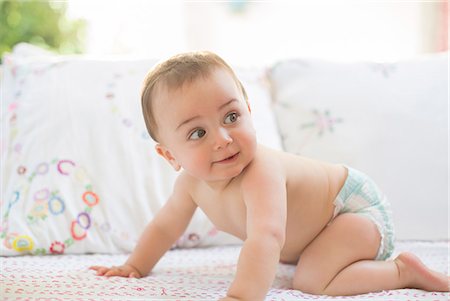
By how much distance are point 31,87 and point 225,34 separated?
2.10 m

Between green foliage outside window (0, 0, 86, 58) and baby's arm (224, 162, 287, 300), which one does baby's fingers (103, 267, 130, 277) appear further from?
green foliage outside window (0, 0, 86, 58)

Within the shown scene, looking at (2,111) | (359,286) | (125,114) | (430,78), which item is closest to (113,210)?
(125,114)

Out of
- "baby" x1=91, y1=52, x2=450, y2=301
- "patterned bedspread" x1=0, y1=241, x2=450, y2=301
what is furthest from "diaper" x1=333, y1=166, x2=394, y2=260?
"patterned bedspread" x1=0, y1=241, x2=450, y2=301

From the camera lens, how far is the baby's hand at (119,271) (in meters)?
1.21

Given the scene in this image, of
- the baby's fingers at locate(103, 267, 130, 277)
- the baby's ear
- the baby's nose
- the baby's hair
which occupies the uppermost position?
the baby's hair

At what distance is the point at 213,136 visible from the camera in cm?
105

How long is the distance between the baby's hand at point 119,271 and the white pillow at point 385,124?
0.65 meters

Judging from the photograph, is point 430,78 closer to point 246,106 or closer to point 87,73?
point 246,106

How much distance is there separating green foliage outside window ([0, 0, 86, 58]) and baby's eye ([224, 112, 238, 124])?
2.09m

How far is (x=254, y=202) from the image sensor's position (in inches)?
41.6

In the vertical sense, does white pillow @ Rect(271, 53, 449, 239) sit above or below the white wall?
below

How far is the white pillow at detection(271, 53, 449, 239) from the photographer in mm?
1565

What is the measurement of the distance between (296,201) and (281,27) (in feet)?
8.37

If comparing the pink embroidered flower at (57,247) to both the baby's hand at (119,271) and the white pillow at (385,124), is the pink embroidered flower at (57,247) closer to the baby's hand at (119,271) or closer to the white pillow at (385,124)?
the baby's hand at (119,271)
